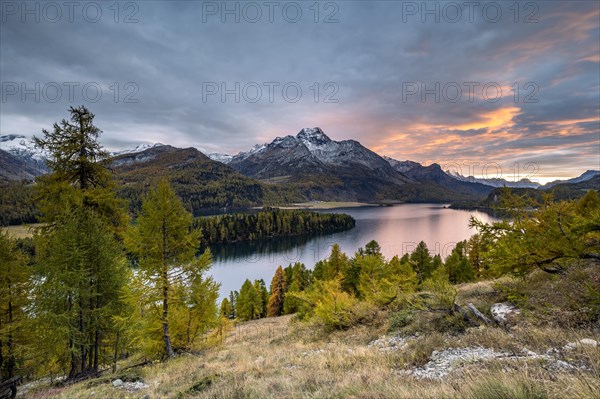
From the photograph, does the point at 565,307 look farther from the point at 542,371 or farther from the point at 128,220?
the point at 128,220

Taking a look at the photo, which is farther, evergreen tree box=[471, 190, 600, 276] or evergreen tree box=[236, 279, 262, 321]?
evergreen tree box=[236, 279, 262, 321]

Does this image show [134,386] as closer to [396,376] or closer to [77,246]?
[77,246]

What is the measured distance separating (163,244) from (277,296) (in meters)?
38.1

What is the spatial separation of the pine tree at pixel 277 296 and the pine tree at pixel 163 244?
115 ft

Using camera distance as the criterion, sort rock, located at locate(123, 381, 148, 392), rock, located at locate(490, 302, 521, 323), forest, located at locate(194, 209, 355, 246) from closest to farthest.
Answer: rock, located at locate(123, 381, 148, 392)
rock, located at locate(490, 302, 521, 323)
forest, located at locate(194, 209, 355, 246)

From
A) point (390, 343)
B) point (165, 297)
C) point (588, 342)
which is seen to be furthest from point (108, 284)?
point (588, 342)

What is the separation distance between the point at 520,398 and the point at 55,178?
19.5 meters

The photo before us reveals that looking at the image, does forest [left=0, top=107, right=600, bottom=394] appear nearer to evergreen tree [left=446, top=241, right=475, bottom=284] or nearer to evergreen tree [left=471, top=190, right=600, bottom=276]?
evergreen tree [left=471, top=190, right=600, bottom=276]

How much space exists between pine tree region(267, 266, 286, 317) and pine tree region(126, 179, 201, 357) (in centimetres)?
3499

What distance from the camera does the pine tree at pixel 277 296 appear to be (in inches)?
1898

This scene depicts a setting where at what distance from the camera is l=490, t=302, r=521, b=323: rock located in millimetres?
9086

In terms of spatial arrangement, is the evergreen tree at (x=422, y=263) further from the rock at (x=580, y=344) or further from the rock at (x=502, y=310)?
the rock at (x=580, y=344)

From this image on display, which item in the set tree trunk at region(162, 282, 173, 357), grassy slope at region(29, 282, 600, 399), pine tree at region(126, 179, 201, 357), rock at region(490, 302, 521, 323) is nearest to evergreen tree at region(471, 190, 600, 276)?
grassy slope at region(29, 282, 600, 399)

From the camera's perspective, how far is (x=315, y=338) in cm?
1498
